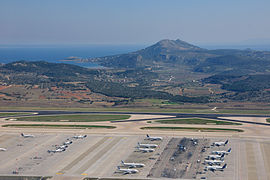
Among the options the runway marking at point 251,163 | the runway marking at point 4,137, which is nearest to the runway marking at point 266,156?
the runway marking at point 251,163

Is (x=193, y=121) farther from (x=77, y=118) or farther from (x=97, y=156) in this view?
(x=97, y=156)

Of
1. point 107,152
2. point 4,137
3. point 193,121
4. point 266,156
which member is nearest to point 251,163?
point 266,156

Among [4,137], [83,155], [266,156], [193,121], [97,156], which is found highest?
[193,121]

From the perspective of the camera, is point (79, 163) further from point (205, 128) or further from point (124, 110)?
point (124, 110)

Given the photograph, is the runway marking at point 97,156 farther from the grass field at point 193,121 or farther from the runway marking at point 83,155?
the grass field at point 193,121

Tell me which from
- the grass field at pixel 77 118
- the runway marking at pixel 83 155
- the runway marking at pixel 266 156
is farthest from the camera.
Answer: the grass field at pixel 77 118

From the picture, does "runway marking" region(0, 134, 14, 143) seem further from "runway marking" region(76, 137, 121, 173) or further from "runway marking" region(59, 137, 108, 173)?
"runway marking" region(76, 137, 121, 173)

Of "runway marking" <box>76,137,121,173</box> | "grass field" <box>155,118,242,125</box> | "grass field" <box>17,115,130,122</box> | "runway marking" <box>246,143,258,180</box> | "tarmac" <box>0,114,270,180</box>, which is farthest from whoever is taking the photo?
"grass field" <box>17,115,130,122</box>

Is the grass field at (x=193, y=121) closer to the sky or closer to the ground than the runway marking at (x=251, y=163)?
closer to the sky

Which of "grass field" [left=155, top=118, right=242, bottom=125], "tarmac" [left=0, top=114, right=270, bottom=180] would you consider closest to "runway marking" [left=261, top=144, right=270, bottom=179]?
"tarmac" [left=0, top=114, right=270, bottom=180]
